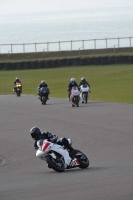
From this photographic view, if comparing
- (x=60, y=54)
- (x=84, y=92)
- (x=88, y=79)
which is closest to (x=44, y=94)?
(x=84, y=92)

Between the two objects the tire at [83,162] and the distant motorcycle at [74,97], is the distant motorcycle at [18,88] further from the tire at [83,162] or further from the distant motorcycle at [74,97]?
the tire at [83,162]

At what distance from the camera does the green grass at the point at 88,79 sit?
128ft

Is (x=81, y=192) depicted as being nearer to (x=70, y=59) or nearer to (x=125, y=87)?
(x=125, y=87)

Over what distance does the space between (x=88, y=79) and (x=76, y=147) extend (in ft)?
110

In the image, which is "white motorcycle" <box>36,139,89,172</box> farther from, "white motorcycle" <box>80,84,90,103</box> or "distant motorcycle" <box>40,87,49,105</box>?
"distant motorcycle" <box>40,87,49,105</box>

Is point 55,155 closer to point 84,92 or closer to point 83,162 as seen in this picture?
point 83,162

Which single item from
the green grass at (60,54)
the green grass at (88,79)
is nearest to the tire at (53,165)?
the green grass at (88,79)

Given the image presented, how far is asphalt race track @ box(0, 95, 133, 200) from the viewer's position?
9.78m

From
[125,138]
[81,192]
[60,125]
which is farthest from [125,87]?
[81,192]

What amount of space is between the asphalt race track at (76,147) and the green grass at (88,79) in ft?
18.8

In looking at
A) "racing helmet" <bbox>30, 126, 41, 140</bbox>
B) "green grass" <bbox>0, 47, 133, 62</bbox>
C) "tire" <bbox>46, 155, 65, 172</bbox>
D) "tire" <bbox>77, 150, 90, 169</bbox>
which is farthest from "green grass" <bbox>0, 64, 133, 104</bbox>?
"tire" <bbox>46, 155, 65, 172</bbox>

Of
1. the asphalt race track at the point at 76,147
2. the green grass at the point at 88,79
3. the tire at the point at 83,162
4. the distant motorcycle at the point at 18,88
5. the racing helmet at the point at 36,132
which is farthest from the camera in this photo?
the distant motorcycle at the point at 18,88

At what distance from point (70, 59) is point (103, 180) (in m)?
49.1

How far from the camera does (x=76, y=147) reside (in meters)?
17.3
